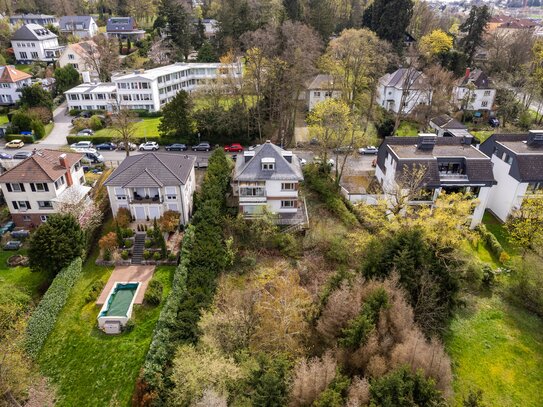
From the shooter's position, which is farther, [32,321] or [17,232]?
[17,232]

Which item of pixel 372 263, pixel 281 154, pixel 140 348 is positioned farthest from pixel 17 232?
pixel 372 263

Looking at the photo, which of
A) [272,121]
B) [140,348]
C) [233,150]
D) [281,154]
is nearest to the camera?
[140,348]

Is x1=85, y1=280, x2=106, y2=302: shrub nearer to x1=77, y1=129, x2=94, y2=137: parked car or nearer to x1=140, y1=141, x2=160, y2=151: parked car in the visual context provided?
x1=140, y1=141, x2=160, y2=151: parked car

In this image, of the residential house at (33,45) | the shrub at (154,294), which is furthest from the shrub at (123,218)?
the residential house at (33,45)

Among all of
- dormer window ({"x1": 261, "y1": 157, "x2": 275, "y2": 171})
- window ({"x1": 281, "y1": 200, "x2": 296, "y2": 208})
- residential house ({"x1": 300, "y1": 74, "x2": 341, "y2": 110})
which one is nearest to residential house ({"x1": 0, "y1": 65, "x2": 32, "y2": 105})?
residential house ({"x1": 300, "y1": 74, "x2": 341, "y2": 110})

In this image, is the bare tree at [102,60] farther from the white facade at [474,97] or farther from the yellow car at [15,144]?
the white facade at [474,97]

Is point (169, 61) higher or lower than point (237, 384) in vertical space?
higher

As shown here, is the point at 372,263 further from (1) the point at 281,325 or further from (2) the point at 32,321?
(2) the point at 32,321

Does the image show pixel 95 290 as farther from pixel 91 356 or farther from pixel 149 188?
pixel 149 188
